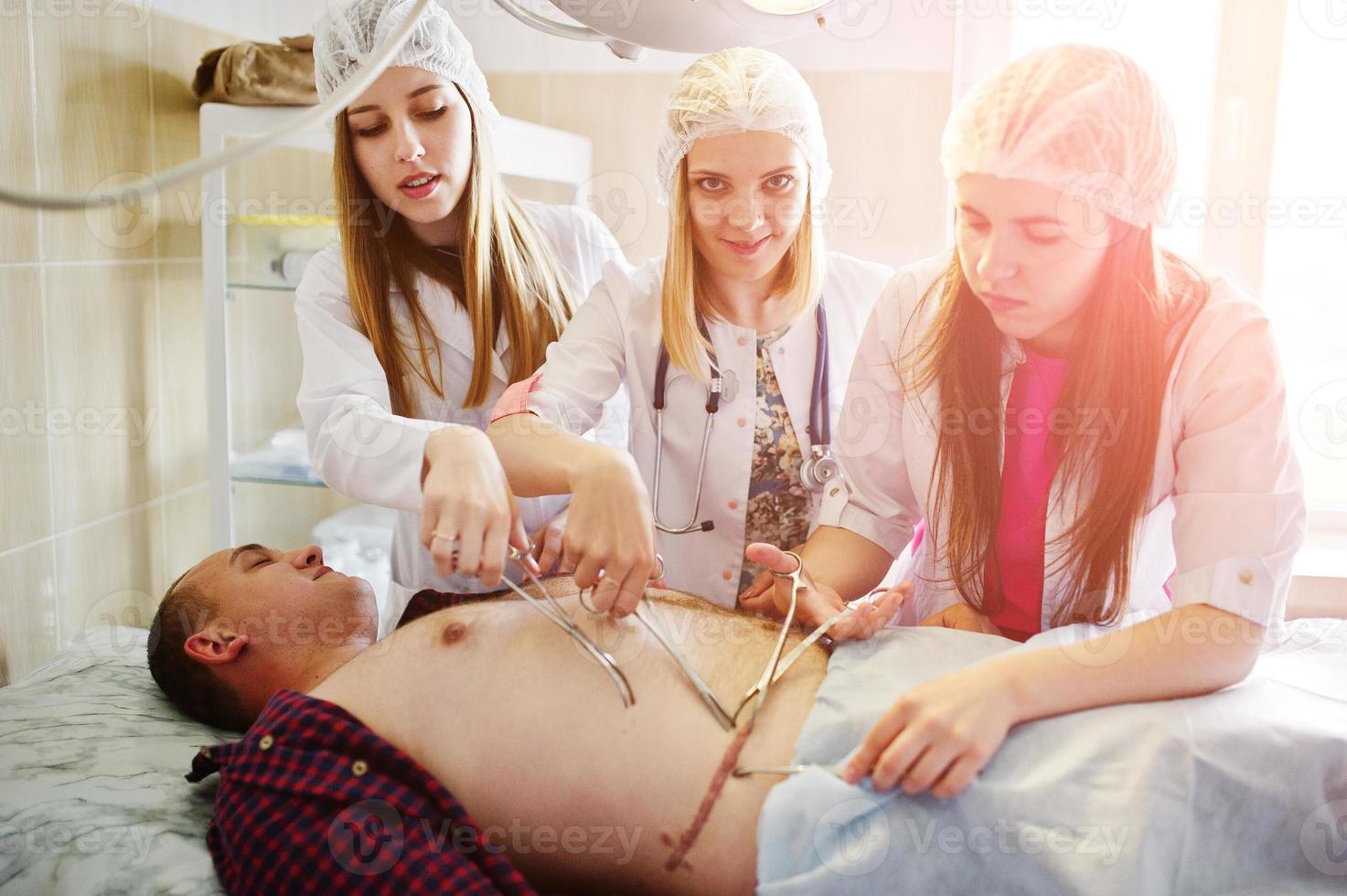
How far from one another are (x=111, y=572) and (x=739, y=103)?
1440mm

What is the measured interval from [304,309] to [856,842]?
3.73 ft

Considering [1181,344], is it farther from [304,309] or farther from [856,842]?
[304,309]

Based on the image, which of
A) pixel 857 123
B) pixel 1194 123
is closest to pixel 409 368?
pixel 857 123

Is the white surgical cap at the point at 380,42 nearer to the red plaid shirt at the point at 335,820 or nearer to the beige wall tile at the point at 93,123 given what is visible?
the beige wall tile at the point at 93,123

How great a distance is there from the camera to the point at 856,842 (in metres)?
0.95

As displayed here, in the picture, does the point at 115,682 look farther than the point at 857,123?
No

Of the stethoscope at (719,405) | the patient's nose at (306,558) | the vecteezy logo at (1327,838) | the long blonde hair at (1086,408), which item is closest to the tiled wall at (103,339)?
the patient's nose at (306,558)

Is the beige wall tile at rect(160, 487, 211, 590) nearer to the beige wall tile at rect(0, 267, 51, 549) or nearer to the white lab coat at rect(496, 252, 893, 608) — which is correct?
the beige wall tile at rect(0, 267, 51, 549)

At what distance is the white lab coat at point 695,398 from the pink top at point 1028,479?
1.19ft

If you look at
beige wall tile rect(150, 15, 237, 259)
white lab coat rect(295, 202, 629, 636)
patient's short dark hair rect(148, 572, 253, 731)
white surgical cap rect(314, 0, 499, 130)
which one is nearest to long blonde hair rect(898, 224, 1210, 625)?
white lab coat rect(295, 202, 629, 636)

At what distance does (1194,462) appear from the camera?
3.63 feet

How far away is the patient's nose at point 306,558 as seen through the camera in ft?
4.73

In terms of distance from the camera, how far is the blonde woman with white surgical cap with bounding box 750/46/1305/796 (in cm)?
102

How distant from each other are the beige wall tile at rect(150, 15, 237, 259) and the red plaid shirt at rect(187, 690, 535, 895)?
1.33 m
